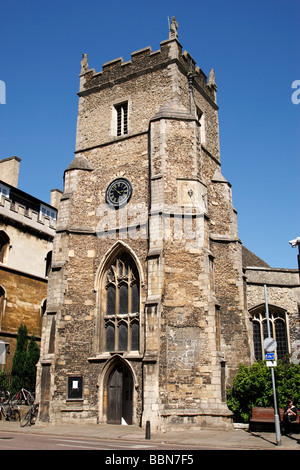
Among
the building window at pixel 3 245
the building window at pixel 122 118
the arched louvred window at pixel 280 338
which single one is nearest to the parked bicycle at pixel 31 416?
the building window at pixel 3 245

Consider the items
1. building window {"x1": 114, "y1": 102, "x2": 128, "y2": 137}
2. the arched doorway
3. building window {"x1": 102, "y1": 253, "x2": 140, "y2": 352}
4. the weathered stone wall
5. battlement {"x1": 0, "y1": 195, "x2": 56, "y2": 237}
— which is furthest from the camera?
battlement {"x1": 0, "y1": 195, "x2": 56, "y2": 237}

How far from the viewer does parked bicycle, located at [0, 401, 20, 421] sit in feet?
62.0

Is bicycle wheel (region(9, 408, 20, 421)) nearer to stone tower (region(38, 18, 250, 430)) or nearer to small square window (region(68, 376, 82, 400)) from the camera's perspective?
stone tower (region(38, 18, 250, 430))

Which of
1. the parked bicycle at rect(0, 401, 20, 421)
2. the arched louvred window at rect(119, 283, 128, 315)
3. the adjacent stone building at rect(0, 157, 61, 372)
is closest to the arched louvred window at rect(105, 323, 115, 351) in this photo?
the arched louvred window at rect(119, 283, 128, 315)

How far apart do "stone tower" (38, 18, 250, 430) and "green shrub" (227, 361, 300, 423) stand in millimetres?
807

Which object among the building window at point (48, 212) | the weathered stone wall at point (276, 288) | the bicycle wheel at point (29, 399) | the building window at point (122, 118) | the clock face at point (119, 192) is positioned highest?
the building window at point (122, 118)

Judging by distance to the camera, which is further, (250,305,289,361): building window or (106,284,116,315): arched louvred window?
(250,305,289,361): building window

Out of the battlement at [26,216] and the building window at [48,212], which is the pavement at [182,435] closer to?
the battlement at [26,216]

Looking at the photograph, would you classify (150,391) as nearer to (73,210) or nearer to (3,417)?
(3,417)

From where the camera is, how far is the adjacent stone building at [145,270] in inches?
655

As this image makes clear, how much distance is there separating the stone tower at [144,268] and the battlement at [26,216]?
243 inches

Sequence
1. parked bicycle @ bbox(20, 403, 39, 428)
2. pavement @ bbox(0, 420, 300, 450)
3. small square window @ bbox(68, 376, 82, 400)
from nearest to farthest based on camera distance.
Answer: pavement @ bbox(0, 420, 300, 450), parked bicycle @ bbox(20, 403, 39, 428), small square window @ bbox(68, 376, 82, 400)

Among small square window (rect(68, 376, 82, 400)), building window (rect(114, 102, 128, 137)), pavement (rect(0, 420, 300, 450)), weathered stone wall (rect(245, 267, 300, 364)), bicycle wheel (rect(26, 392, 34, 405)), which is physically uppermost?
building window (rect(114, 102, 128, 137))

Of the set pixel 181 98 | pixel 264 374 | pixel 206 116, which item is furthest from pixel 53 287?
pixel 206 116
